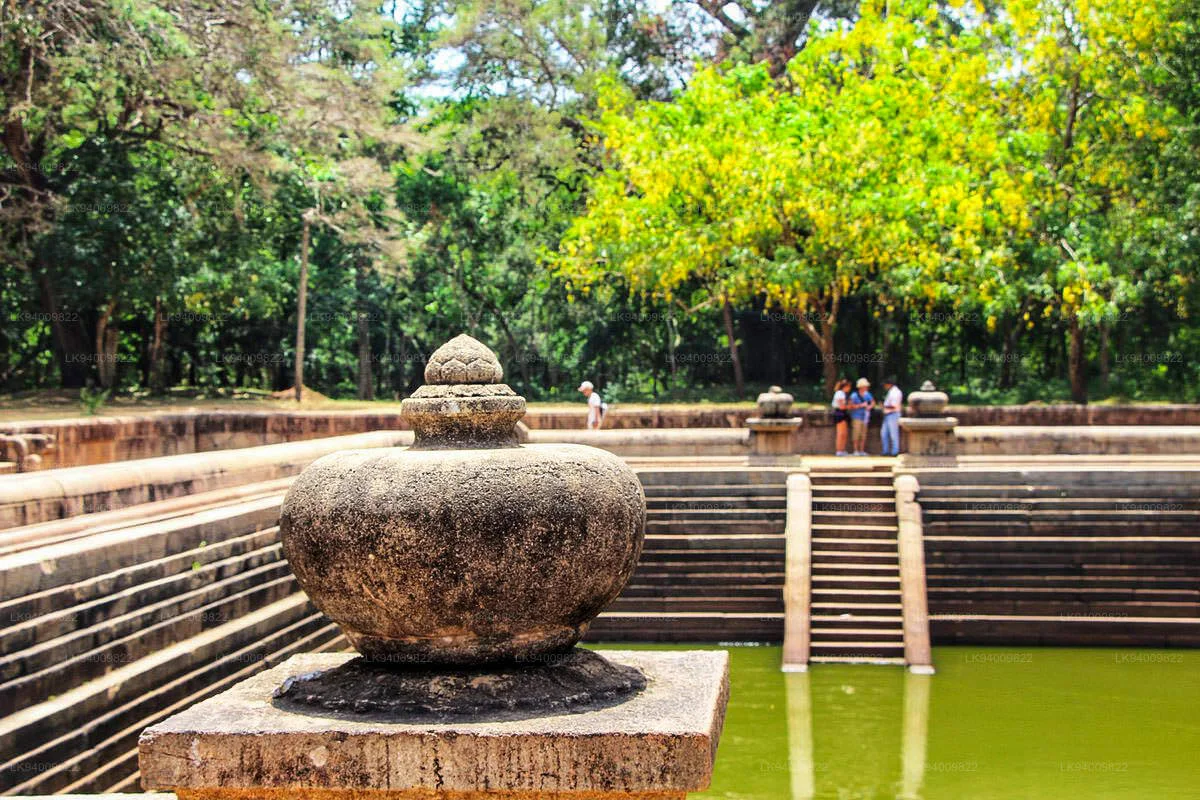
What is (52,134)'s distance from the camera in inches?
789

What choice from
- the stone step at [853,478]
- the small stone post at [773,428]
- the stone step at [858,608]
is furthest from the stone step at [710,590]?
the small stone post at [773,428]

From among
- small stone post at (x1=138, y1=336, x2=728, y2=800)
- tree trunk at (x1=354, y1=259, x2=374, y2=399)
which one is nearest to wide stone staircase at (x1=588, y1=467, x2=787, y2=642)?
small stone post at (x1=138, y1=336, x2=728, y2=800)

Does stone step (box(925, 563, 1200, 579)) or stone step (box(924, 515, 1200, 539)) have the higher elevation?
stone step (box(924, 515, 1200, 539))

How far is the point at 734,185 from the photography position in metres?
20.3

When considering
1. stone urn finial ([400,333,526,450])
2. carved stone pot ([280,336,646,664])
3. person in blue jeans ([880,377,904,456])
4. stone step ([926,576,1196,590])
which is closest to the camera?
carved stone pot ([280,336,646,664])

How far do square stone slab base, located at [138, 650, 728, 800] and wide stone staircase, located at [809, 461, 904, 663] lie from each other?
9.00 meters

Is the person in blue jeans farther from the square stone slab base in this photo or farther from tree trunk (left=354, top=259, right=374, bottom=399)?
tree trunk (left=354, top=259, right=374, bottom=399)

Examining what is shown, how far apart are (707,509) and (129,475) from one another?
6.36 m

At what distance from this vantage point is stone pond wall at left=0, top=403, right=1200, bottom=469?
17406mm

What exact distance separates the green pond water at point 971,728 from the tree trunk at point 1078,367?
937 centimetres

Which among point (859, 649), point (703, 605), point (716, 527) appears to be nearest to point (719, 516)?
point (716, 527)

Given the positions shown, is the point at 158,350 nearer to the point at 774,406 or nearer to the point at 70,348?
the point at 70,348

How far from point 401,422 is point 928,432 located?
6.65 metres

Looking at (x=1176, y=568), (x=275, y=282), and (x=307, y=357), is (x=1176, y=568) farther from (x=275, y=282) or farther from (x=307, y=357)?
(x=307, y=357)
